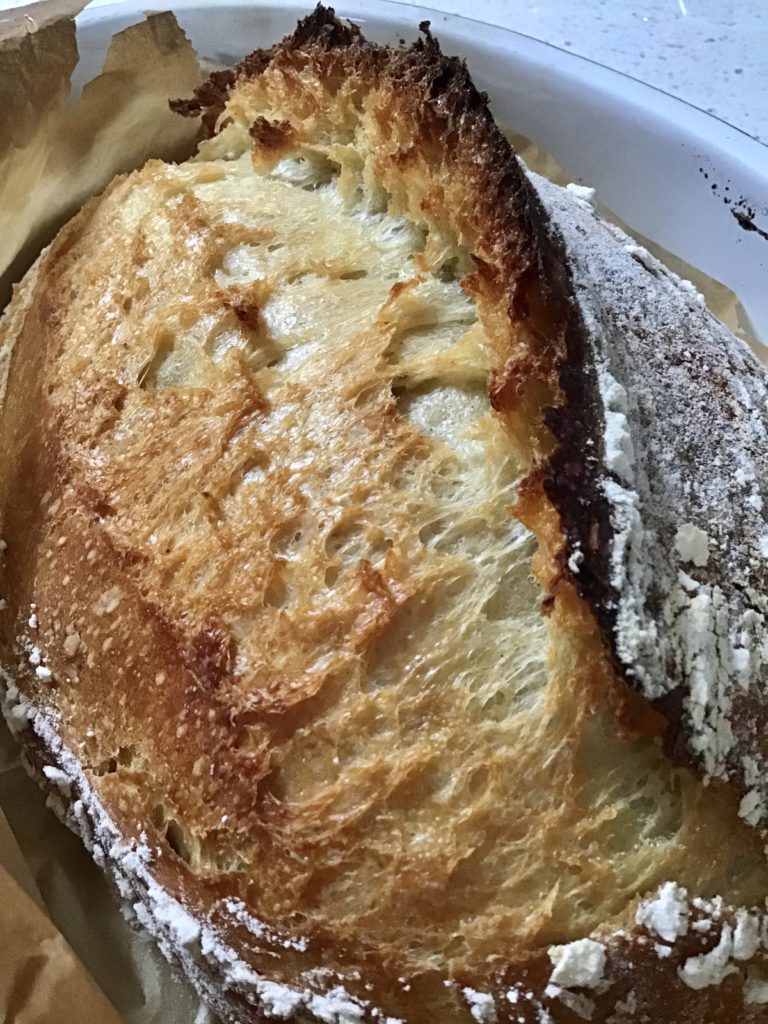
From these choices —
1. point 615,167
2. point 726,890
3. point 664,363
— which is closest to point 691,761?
point 726,890

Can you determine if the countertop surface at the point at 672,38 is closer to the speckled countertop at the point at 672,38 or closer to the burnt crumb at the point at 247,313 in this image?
the speckled countertop at the point at 672,38

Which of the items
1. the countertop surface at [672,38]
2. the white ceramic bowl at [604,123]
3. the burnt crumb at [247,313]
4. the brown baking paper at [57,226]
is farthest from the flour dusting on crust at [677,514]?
the countertop surface at [672,38]

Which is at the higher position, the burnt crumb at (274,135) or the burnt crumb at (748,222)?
the burnt crumb at (274,135)

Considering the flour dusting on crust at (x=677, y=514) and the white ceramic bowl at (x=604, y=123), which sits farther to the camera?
the white ceramic bowl at (x=604, y=123)

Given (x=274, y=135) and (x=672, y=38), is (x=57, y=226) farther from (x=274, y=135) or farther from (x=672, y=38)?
(x=672, y=38)

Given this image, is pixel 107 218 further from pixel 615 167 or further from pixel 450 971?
pixel 450 971

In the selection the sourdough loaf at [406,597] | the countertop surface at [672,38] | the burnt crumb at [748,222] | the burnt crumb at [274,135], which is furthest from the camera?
the countertop surface at [672,38]

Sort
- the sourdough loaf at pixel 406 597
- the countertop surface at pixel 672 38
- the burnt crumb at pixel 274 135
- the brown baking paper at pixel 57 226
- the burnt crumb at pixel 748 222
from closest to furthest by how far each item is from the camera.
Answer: the sourdough loaf at pixel 406 597 → the brown baking paper at pixel 57 226 → the burnt crumb at pixel 274 135 → the burnt crumb at pixel 748 222 → the countertop surface at pixel 672 38
